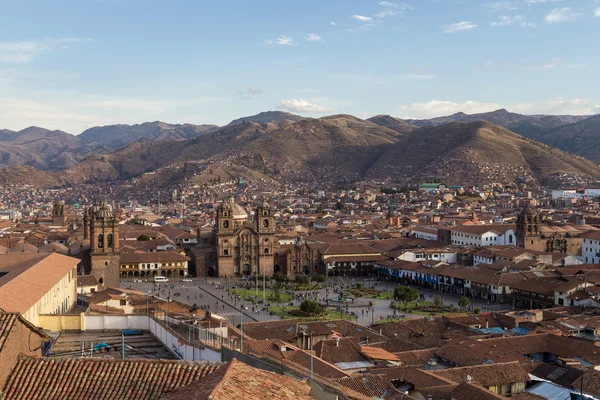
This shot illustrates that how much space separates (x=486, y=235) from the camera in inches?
2665

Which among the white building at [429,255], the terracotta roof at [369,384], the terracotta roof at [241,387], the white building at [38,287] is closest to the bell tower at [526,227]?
the white building at [429,255]

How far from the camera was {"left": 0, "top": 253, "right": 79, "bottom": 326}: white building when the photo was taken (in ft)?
58.7

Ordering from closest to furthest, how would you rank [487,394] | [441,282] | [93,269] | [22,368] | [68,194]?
[22,368], [487,394], [93,269], [441,282], [68,194]

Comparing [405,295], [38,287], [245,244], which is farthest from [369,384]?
[245,244]

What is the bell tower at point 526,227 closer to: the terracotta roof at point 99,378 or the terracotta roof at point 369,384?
the terracotta roof at point 369,384

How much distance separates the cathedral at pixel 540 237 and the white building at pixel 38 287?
45.9 m

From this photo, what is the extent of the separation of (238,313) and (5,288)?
2369 centimetres

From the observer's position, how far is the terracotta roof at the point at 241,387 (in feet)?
21.9

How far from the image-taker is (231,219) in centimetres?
6238

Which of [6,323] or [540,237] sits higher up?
[6,323]

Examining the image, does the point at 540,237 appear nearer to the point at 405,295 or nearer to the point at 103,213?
the point at 405,295

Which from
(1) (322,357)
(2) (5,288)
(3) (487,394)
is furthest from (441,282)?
(2) (5,288)

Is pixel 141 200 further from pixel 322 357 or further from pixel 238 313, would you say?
pixel 322 357

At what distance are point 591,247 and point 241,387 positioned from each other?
209 feet
